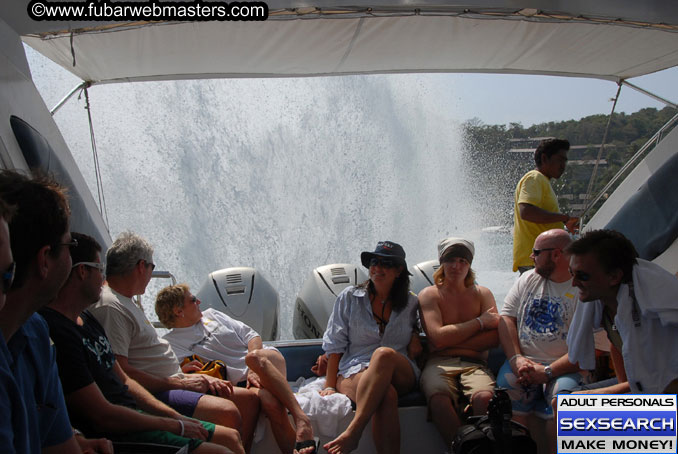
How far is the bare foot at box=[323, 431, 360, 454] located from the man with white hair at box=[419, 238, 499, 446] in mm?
456

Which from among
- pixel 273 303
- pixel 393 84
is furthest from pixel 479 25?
pixel 393 84

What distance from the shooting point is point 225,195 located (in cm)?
931

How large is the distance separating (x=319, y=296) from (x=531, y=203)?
176 centimetres

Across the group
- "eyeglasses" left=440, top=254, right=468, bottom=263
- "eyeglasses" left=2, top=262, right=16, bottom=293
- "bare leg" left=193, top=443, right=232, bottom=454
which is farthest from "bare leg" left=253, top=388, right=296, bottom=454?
"eyeglasses" left=2, top=262, right=16, bottom=293

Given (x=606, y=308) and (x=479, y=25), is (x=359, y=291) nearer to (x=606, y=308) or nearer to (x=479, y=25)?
(x=606, y=308)

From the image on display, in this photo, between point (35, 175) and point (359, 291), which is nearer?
point (35, 175)

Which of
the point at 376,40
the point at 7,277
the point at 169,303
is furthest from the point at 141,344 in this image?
the point at 376,40

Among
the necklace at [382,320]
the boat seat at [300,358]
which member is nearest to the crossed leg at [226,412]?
the boat seat at [300,358]

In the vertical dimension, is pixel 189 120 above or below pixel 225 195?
above

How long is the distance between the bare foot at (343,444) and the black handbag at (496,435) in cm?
60

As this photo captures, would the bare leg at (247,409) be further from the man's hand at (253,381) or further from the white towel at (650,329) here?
the white towel at (650,329)

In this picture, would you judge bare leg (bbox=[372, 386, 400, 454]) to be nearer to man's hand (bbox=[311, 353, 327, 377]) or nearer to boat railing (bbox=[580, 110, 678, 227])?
man's hand (bbox=[311, 353, 327, 377])

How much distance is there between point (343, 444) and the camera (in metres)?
2.75

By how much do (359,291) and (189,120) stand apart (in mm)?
6528
